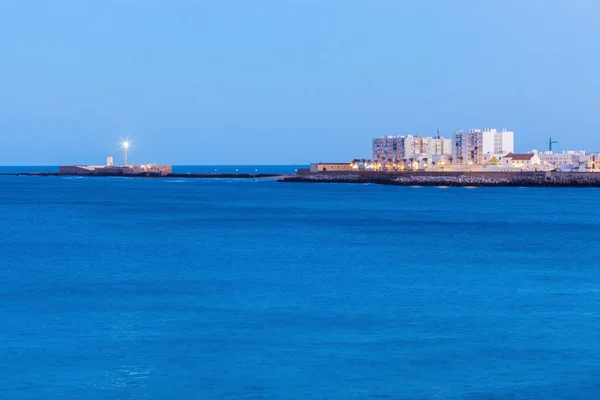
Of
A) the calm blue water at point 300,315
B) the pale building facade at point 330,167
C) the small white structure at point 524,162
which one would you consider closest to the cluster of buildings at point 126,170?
the pale building facade at point 330,167

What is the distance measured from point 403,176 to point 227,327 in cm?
9620

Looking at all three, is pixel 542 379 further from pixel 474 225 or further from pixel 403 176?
pixel 403 176

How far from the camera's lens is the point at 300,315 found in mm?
18062

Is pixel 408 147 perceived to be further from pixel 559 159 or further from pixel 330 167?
pixel 559 159

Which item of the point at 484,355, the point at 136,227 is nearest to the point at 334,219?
the point at 136,227

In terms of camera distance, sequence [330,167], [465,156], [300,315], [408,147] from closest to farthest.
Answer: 1. [300,315]
2. [330,167]
3. [465,156]
4. [408,147]

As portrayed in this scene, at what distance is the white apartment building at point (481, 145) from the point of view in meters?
132

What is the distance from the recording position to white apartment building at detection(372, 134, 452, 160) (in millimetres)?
143250

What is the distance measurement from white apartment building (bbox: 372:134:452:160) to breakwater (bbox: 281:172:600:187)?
80.2ft

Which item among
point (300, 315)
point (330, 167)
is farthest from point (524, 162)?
point (300, 315)

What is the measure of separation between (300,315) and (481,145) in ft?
388

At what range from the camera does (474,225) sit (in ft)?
142

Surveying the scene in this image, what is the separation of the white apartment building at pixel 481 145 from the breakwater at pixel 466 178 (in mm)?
20620

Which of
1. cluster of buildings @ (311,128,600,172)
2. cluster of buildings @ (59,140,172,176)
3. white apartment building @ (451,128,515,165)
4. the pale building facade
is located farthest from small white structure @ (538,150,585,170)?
cluster of buildings @ (59,140,172,176)
